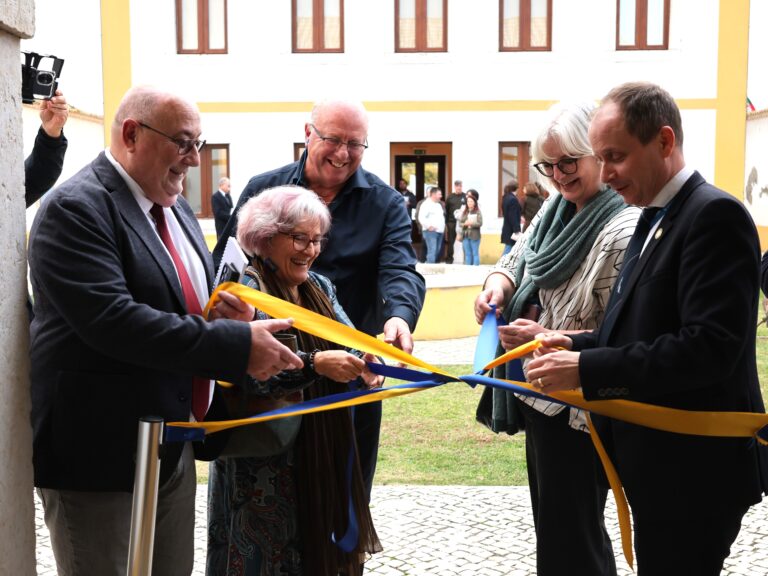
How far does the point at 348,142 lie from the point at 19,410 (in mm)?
1905

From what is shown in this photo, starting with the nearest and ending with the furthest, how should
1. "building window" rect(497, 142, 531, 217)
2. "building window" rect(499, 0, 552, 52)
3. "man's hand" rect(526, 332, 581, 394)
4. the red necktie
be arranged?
"man's hand" rect(526, 332, 581, 394)
the red necktie
"building window" rect(499, 0, 552, 52)
"building window" rect(497, 142, 531, 217)

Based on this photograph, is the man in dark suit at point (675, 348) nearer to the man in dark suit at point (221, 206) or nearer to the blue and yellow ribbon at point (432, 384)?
the blue and yellow ribbon at point (432, 384)

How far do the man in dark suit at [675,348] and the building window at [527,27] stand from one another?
21.0 meters

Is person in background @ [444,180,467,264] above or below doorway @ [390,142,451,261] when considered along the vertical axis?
below

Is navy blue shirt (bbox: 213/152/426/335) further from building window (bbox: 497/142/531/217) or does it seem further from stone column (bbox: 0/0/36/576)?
building window (bbox: 497/142/531/217)

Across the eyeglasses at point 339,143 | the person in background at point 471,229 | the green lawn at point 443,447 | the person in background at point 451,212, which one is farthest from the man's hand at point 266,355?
the person in background at point 451,212

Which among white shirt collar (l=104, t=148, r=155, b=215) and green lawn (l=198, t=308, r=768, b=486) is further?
green lawn (l=198, t=308, r=768, b=486)

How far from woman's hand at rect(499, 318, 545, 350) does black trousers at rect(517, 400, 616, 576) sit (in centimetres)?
34

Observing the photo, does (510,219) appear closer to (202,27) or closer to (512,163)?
(512,163)

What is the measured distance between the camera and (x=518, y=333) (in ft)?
11.4

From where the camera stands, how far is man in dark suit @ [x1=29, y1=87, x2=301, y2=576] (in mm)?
2637

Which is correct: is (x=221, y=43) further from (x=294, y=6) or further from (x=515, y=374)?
(x=515, y=374)

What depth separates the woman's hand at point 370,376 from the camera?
11.2ft

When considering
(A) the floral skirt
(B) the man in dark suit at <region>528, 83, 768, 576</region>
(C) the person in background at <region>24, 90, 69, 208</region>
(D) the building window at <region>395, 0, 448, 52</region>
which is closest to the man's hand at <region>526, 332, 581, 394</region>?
(B) the man in dark suit at <region>528, 83, 768, 576</region>
